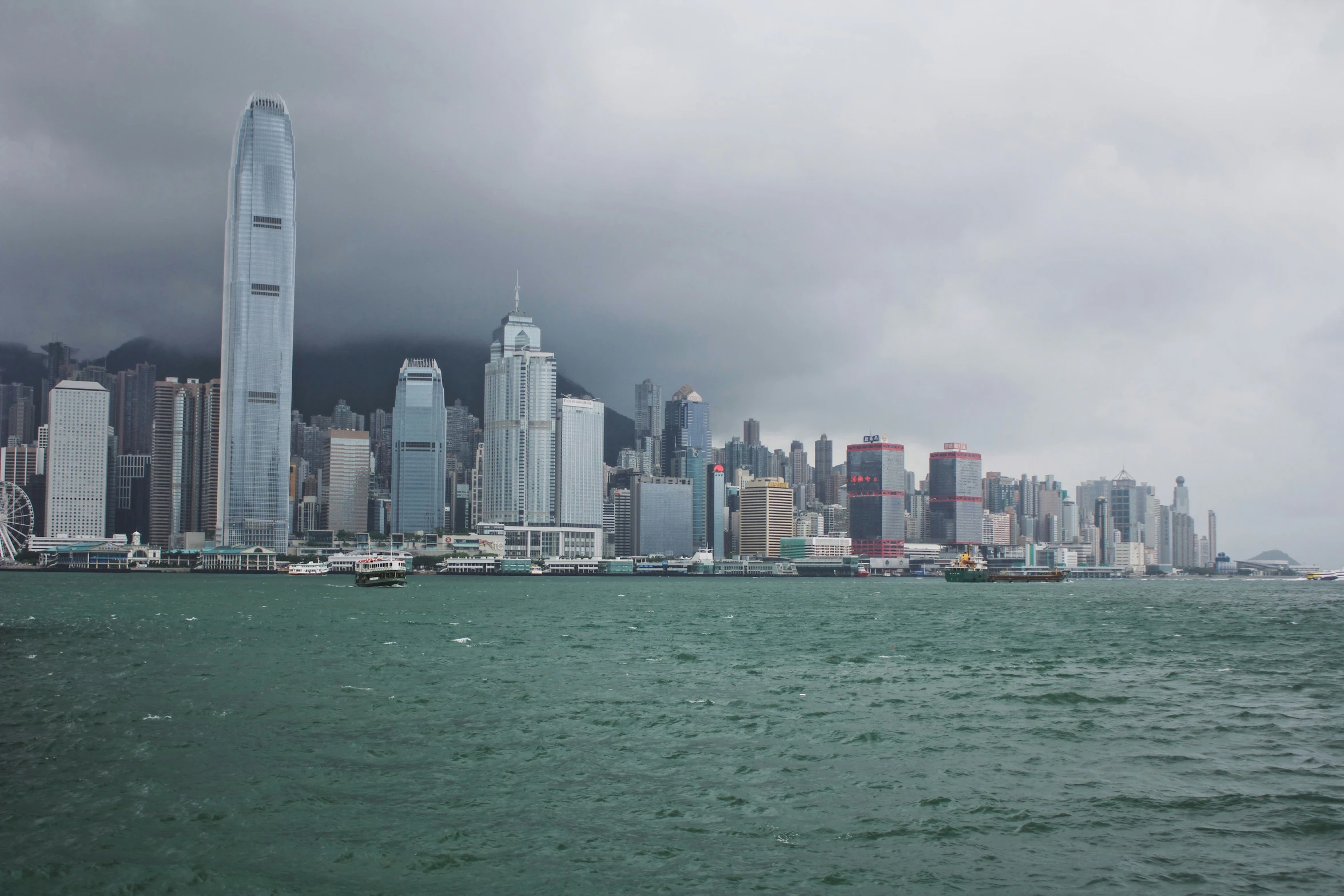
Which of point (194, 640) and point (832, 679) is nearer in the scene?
point (832, 679)

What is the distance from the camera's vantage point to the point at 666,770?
3216 centimetres

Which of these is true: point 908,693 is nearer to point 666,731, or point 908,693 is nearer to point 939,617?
point 666,731

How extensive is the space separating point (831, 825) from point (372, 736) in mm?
18209

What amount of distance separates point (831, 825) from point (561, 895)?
8.01 metres

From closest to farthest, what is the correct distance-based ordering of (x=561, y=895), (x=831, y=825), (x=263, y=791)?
(x=561, y=895), (x=831, y=825), (x=263, y=791)

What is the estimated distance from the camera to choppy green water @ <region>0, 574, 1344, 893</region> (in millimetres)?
23172

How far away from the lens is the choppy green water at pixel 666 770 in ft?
76.0

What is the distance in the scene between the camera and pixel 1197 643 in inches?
3073

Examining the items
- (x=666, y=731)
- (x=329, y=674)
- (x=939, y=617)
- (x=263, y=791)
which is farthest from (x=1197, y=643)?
(x=263, y=791)

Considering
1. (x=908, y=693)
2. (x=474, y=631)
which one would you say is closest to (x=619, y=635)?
(x=474, y=631)

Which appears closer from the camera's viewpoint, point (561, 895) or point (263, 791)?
point (561, 895)

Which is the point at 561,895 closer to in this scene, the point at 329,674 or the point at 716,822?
the point at 716,822

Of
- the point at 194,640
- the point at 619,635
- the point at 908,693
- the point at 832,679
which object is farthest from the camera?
the point at 619,635

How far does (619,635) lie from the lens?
85.1 meters
